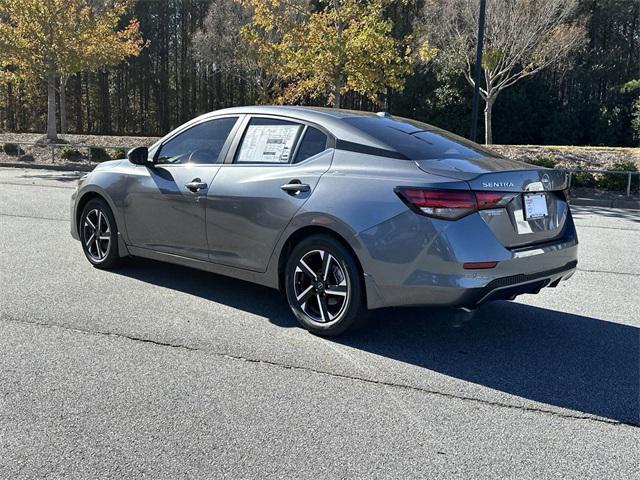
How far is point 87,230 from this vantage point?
6.46 meters

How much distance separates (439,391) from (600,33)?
37.9 metres

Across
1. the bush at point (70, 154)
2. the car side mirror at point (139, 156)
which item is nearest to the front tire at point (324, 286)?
the car side mirror at point (139, 156)

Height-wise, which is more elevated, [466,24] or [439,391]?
[466,24]

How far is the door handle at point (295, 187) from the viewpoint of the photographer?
453 cm

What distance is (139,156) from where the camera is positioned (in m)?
5.69

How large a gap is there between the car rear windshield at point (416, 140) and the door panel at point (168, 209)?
1324 millimetres

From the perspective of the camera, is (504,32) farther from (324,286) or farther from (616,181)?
(324,286)

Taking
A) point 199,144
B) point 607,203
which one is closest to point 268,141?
point 199,144

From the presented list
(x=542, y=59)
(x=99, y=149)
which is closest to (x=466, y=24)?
(x=542, y=59)

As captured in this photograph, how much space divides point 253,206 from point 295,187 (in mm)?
423

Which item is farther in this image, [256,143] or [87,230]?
[87,230]

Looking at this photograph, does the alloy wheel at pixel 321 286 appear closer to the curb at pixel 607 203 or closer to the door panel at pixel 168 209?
the door panel at pixel 168 209

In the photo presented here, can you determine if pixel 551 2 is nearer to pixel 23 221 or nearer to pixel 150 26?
pixel 23 221

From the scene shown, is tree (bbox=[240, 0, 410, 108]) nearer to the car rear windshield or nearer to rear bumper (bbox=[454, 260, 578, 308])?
Answer: the car rear windshield
